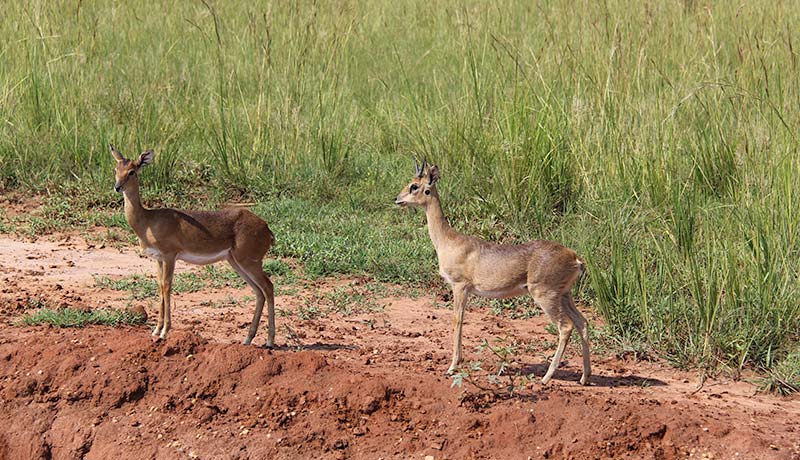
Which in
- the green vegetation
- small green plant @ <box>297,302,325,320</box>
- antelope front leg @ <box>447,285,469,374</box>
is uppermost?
antelope front leg @ <box>447,285,469,374</box>

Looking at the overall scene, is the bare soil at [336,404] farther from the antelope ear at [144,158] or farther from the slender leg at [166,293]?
the antelope ear at [144,158]

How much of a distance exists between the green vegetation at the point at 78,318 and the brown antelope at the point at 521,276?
80.6 inches

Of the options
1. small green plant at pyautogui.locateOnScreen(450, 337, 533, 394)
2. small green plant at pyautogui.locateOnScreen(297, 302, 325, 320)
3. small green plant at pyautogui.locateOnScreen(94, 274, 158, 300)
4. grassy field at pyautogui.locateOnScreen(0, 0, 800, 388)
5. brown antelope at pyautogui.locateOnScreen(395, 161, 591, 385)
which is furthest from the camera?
small green plant at pyautogui.locateOnScreen(94, 274, 158, 300)

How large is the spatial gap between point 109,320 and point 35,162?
11.2 feet

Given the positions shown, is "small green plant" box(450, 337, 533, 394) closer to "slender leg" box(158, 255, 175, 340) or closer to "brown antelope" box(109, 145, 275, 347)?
"brown antelope" box(109, 145, 275, 347)

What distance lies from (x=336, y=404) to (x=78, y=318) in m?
1.99

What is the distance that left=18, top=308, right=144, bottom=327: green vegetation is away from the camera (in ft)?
21.5

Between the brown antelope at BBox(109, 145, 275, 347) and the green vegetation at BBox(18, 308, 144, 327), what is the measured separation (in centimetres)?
42

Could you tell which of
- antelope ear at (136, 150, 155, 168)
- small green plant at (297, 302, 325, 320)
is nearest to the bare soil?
small green plant at (297, 302, 325, 320)

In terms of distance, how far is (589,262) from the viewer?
6.84 meters

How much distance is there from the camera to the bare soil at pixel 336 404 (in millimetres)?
5242

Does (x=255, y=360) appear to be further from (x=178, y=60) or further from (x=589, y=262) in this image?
(x=178, y=60)

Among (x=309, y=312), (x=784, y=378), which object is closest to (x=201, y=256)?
(x=309, y=312)

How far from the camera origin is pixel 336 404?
555 cm
